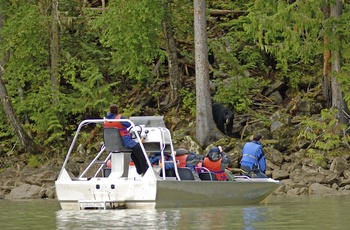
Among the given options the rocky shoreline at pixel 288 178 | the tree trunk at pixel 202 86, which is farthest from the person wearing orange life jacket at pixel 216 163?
the tree trunk at pixel 202 86

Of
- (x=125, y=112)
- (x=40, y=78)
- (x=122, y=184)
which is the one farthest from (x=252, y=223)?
(x=40, y=78)

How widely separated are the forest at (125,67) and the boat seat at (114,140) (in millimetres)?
11555

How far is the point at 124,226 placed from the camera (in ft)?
56.2

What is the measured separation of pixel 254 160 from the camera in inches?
946

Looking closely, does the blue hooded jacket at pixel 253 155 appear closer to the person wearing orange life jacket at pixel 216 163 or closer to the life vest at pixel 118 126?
the person wearing orange life jacket at pixel 216 163

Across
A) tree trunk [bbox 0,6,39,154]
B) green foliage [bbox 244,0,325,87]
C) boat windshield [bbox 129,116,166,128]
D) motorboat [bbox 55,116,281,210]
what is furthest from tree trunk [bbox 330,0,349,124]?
tree trunk [bbox 0,6,39,154]

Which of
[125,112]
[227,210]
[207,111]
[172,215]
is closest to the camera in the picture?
[172,215]

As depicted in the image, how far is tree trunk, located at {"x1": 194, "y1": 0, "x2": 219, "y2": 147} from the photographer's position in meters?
32.5

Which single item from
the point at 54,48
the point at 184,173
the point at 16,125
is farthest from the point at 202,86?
the point at 184,173

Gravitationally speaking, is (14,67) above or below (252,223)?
above

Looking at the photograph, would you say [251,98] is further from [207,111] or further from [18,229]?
[18,229]

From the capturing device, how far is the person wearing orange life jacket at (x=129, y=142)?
2111 cm

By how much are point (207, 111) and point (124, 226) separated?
15.9 meters

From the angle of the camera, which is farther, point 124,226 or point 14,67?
point 14,67
